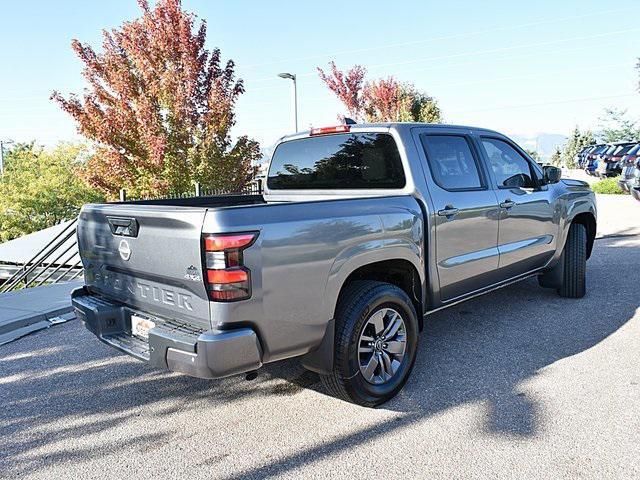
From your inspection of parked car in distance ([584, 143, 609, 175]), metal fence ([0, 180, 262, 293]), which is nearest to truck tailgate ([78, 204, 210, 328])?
metal fence ([0, 180, 262, 293])

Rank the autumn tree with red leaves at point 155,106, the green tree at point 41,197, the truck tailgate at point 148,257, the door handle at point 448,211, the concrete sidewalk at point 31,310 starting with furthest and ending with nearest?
the green tree at point 41,197 < the autumn tree with red leaves at point 155,106 < the concrete sidewalk at point 31,310 < the door handle at point 448,211 < the truck tailgate at point 148,257

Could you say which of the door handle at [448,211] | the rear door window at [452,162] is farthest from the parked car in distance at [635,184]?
the door handle at [448,211]

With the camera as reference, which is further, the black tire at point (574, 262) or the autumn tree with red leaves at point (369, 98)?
the autumn tree with red leaves at point (369, 98)

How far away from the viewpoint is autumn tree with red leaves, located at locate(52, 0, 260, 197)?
1162 centimetres

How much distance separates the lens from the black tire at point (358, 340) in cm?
328

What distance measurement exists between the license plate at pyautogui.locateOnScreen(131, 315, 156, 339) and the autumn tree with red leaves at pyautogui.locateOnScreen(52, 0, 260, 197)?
881 cm

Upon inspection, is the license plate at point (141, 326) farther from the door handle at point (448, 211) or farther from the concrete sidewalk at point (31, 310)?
the concrete sidewalk at point (31, 310)

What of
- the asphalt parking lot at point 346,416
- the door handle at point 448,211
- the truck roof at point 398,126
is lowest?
the asphalt parking lot at point 346,416

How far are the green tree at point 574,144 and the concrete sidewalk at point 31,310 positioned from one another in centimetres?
4345

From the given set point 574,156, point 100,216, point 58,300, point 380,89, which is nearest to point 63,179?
point 380,89

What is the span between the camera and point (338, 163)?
437cm

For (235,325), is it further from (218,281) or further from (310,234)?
(310,234)

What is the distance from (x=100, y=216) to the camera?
3508 millimetres

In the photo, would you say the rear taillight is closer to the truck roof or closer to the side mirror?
the truck roof
